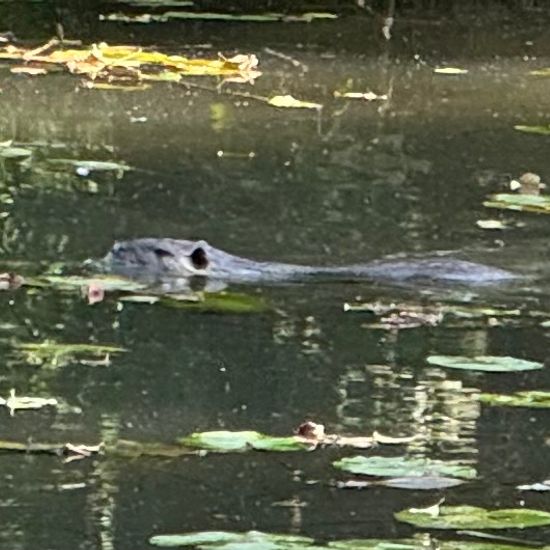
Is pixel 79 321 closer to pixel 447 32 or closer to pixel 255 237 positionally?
pixel 255 237

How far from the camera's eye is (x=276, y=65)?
9945mm

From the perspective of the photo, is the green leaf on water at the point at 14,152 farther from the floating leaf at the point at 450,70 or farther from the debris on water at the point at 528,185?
the floating leaf at the point at 450,70

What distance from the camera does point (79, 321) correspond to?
506 centimetres

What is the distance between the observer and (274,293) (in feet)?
18.1

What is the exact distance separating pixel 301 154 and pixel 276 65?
234 centimetres

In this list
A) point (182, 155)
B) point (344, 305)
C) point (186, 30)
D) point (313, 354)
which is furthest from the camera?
point (186, 30)

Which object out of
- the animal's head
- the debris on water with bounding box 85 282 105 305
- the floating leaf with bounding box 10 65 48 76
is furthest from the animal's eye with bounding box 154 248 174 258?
the floating leaf with bounding box 10 65 48 76

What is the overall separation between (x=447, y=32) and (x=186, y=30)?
1.51 metres

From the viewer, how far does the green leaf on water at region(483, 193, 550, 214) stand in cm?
676

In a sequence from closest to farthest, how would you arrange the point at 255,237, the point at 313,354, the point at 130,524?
1. the point at 130,524
2. the point at 313,354
3. the point at 255,237

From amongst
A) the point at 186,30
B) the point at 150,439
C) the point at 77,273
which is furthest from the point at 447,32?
the point at 150,439

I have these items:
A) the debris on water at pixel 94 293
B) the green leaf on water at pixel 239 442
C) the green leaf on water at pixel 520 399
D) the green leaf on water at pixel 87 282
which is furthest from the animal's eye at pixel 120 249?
the green leaf on water at pixel 239 442

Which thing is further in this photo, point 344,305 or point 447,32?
point 447,32

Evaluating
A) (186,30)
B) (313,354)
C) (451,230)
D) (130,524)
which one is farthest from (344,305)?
(186,30)
